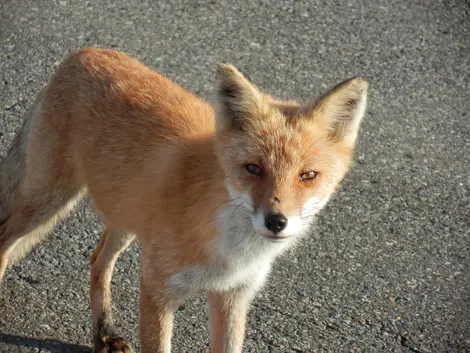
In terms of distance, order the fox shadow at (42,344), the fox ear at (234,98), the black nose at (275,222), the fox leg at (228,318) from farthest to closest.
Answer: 1. the fox shadow at (42,344)
2. the fox leg at (228,318)
3. the fox ear at (234,98)
4. the black nose at (275,222)

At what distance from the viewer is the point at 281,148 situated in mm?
3613

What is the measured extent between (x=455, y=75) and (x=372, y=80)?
871 millimetres

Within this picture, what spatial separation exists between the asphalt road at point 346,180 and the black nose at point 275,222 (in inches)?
56.0

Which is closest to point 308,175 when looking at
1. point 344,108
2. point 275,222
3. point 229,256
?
point 275,222

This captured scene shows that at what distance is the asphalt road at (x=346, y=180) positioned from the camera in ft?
15.6

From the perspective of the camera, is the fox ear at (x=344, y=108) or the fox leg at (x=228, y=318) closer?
the fox ear at (x=344, y=108)

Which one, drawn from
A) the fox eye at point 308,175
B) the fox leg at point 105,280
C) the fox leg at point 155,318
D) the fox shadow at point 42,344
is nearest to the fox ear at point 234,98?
the fox eye at point 308,175

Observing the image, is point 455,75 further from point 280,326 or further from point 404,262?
point 280,326

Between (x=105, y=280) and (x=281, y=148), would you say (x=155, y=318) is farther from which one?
(x=281, y=148)

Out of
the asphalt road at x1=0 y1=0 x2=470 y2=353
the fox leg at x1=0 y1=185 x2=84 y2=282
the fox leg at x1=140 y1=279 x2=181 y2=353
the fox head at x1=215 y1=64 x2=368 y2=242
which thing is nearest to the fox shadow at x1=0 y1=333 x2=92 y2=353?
the asphalt road at x1=0 y1=0 x2=470 y2=353

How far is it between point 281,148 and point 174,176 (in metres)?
0.67

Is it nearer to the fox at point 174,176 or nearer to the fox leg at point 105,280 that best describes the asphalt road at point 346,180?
the fox leg at point 105,280

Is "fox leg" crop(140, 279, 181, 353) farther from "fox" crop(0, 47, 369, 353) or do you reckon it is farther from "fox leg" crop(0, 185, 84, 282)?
"fox leg" crop(0, 185, 84, 282)

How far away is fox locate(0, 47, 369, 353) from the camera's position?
3641 millimetres
